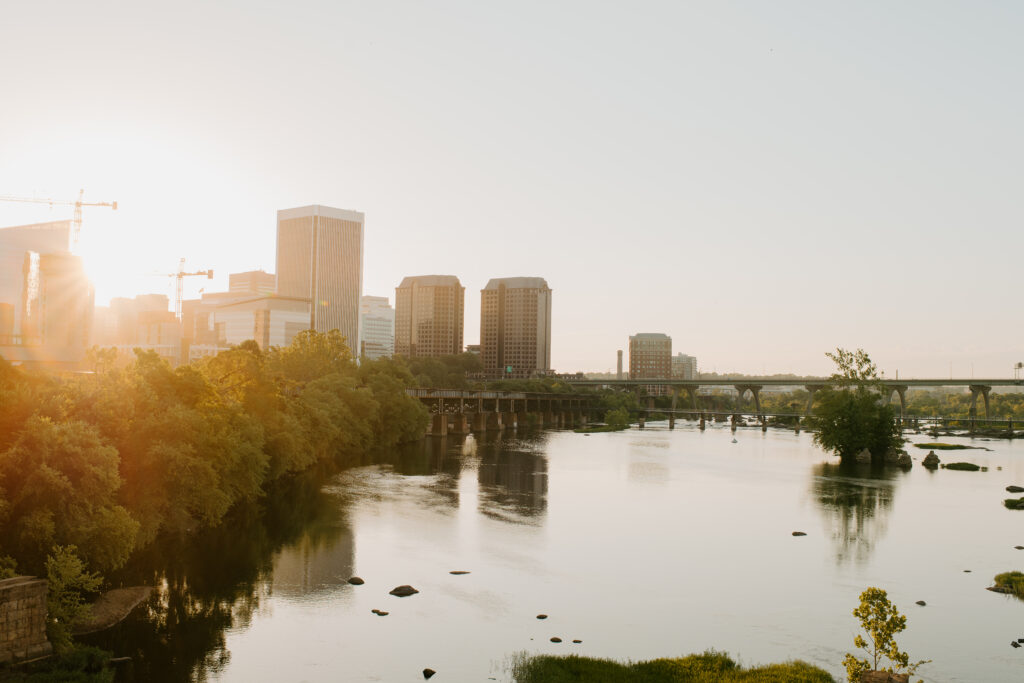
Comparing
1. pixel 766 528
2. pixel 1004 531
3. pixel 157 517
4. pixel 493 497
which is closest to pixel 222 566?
pixel 157 517

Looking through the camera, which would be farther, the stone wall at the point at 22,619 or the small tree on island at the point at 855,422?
the small tree on island at the point at 855,422

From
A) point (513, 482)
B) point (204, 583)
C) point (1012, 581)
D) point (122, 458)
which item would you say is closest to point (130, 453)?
point (122, 458)

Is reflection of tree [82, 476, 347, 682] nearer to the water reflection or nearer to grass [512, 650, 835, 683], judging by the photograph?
grass [512, 650, 835, 683]

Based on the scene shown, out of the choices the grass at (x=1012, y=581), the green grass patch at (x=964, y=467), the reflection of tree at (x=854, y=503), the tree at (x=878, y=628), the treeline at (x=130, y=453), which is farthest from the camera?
the green grass patch at (x=964, y=467)

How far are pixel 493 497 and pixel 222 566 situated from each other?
41.3 meters

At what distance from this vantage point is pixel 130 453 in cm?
5606

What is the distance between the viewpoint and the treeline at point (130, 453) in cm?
4241

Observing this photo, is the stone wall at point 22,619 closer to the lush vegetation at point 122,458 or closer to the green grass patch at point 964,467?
the lush vegetation at point 122,458

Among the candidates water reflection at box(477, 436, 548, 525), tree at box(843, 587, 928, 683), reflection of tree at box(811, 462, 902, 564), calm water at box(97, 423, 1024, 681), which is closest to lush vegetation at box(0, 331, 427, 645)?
calm water at box(97, 423, 1024, 681)

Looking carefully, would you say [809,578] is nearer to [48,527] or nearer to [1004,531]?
[1004,531]

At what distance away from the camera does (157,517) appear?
182 ft

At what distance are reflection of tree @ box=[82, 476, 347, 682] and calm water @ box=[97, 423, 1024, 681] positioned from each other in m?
0.19

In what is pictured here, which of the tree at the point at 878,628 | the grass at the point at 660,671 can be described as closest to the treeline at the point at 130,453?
the grass at the point at 660,671

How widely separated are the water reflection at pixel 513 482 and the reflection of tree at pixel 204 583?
18.0 m
